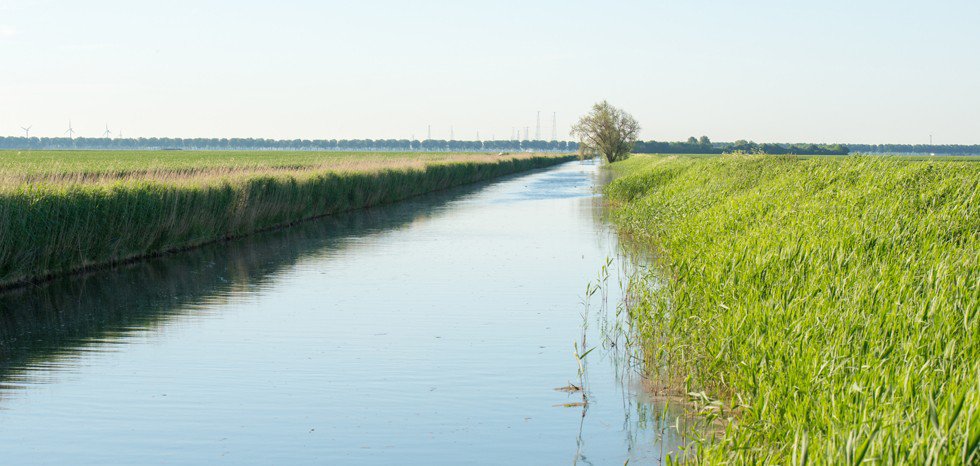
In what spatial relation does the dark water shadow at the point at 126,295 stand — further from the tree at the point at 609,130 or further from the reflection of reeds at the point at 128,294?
the tree at the point at 609,130

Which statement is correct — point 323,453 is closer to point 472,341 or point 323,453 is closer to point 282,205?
point 472,341

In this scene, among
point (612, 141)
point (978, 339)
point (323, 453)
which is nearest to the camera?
point (978, 339)

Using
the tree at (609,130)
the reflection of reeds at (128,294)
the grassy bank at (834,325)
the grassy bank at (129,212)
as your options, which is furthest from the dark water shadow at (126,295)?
the tree at (609,130)

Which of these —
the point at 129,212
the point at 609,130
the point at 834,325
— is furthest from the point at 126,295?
the point at 609,130

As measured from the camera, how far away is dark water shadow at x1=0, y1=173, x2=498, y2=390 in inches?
523

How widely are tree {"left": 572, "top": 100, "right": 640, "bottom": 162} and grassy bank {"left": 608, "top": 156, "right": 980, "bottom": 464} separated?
119032mm

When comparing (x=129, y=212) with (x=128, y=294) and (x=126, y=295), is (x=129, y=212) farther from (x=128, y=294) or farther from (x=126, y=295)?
(x=126, y=295)

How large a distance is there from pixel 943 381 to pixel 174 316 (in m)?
12.1

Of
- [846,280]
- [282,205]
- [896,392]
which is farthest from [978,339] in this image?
[282,205]

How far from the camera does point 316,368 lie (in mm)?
12172

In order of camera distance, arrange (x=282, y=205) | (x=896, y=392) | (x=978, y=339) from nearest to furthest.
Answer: (x=896, y=392), (x=978, y=339), (x=282, y=205)

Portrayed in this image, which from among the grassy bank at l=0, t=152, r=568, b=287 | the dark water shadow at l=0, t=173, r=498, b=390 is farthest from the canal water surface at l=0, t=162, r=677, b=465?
the grassy bank at l=0, t=152, r=568, b=287

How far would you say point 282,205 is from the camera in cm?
3288

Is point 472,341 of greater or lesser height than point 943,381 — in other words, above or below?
below
